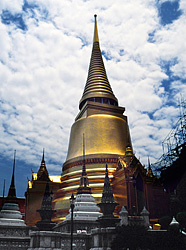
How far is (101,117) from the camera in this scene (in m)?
29.4

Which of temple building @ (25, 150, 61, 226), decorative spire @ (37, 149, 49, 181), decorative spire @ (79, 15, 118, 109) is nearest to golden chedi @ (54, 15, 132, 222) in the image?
decorative spire @ (79, 15, 118, 109)

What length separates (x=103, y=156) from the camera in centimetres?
2648

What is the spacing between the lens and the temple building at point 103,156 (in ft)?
73.3

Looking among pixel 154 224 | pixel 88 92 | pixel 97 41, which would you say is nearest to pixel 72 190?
pixel 154 224

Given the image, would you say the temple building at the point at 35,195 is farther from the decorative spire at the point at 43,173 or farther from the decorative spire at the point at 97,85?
the decorative spire at the point at 97,85

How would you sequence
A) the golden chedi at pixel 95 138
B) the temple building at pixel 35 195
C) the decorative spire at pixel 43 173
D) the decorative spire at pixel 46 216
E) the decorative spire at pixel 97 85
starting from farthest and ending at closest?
1. the decorative spire at pixel 97 85
2. the decorative spire at pixel 43 173
3. the temple building at pixel 35 195
4. the golden chedi at pixel 95 138
5. the decorative spire at pixel 46 216

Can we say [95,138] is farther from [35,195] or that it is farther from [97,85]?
[35,195]

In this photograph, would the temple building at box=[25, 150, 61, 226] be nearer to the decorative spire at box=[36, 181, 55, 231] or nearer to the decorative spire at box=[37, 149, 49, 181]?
the decorative spire at box=[37, 149, 49, 181]

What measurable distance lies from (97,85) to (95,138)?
273 inches

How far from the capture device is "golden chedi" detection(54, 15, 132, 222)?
24.8 m

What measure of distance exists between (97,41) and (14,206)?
971 inches

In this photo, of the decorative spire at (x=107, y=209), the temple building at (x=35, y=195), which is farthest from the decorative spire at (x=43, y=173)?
the decorative spire at (x=107, y=209)

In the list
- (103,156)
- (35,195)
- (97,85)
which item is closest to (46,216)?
(35,195)

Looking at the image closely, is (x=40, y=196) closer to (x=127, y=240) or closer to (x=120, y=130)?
(x=120, y=130)
